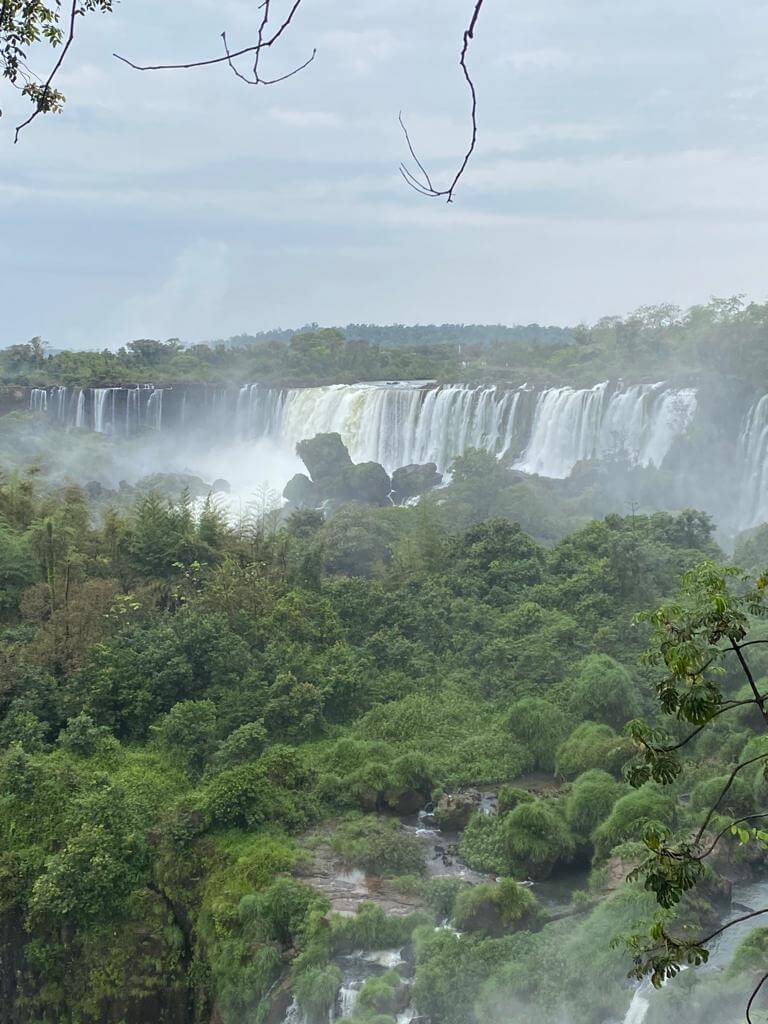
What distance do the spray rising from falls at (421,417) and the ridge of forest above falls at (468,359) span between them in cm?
181

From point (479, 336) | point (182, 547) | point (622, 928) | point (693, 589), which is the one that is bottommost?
point (622, 928)

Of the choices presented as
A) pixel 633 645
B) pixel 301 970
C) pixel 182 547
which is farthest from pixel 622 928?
pixel 182 547

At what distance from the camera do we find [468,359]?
45.3 meters

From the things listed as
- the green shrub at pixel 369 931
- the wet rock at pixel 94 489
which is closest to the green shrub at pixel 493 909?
the green shrub at pixel 369 931

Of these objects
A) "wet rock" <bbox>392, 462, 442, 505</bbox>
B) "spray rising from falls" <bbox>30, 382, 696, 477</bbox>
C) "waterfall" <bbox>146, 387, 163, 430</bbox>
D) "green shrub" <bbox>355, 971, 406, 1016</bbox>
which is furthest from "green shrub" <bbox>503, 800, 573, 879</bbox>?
"waterfall" <bbox>146, 387, 163, 430</bbox>

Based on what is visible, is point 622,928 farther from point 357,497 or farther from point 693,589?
point 357,497

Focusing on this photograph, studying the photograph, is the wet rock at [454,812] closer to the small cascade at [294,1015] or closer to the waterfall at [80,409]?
the small cascade at [294,1015]

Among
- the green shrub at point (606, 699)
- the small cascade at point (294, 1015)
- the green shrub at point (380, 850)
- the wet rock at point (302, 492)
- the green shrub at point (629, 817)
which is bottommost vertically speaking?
the small cascade at point (294, 1015)

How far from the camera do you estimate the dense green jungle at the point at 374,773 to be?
750cm

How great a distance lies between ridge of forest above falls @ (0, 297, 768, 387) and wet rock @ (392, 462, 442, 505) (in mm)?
5910

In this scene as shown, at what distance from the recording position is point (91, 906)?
861 cm

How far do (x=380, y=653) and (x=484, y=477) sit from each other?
34.1ft

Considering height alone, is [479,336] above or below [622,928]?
above

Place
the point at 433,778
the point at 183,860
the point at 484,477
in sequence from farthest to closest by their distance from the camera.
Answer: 1. the point at 484,477
2. the point at 433,778
3. the point at 183,860
